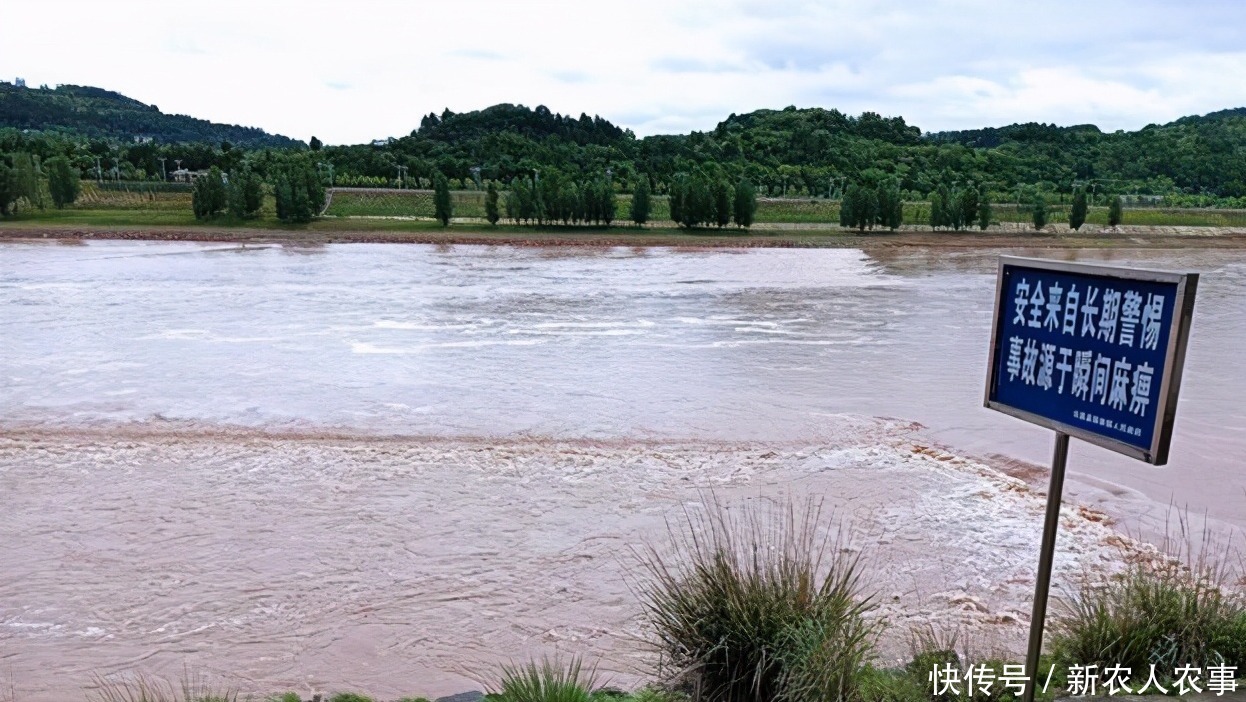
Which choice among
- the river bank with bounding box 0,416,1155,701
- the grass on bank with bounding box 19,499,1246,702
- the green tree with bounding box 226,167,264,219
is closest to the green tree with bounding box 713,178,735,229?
the green tree with bounding box 226,167,264,219

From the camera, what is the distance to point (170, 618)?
565 cm

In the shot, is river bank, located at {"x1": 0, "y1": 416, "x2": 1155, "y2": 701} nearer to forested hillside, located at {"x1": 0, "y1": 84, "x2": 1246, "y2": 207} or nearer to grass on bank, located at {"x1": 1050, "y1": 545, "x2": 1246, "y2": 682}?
grass on bank, located at {"x1": 1050, "y1": 545, "x2": 1246, "y2": 682}

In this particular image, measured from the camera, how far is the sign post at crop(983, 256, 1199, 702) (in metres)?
2.74

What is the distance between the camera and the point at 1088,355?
9.80ft

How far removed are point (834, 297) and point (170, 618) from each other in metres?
21.1

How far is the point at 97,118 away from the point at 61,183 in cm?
11639

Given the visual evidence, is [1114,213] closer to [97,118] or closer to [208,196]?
[208,196]

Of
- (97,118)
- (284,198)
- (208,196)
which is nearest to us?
(284,198)

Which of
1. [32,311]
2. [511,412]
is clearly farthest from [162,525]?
[32,311]

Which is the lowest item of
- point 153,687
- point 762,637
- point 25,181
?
point 153,687

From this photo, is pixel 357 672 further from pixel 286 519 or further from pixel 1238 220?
pixel 1238 220

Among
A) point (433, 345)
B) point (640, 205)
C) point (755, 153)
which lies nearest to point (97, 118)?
point (755, 153)

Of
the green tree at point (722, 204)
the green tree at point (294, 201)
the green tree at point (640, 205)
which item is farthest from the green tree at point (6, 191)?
the green tree at point (722, 204)

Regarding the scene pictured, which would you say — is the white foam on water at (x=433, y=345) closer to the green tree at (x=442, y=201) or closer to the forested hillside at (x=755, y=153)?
the green tree at (x=442, y=201)
